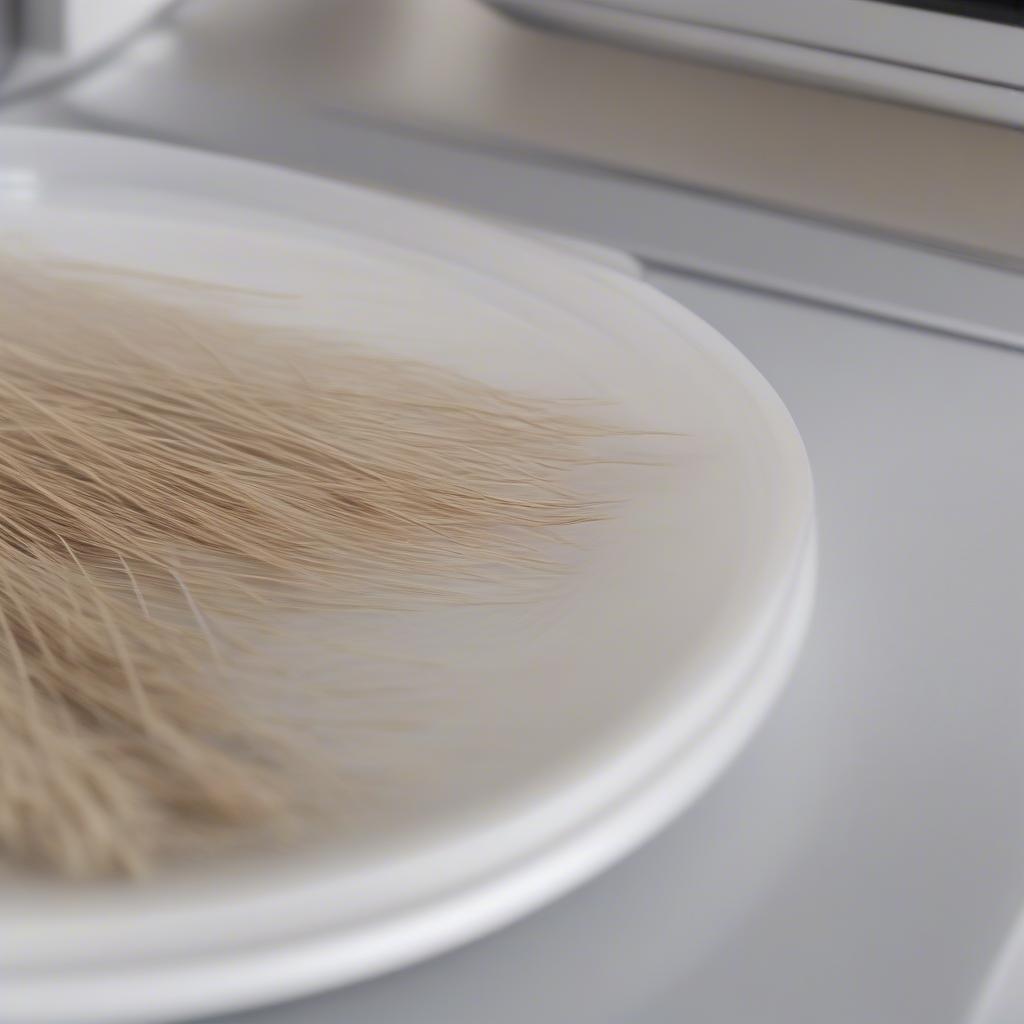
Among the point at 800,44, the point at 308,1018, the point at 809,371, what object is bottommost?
the point at 308,1018

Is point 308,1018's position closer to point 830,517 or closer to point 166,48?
point 830,517

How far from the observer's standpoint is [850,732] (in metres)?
0.32

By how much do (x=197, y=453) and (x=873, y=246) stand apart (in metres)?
0.29

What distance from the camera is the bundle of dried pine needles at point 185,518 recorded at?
0.82 ft

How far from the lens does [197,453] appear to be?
402mm

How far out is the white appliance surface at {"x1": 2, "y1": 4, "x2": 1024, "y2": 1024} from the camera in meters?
0.25

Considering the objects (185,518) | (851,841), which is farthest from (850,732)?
(185,518)

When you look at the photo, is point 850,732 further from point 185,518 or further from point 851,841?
point 185,518

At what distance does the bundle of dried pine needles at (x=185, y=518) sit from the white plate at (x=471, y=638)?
0.02 m

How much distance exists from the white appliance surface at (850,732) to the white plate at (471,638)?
3 cm

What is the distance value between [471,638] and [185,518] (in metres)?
0.10

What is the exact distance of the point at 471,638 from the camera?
0.99 feet

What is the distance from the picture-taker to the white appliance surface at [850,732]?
25 centimetres

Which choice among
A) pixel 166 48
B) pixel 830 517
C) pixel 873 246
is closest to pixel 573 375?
pixel 830 517
